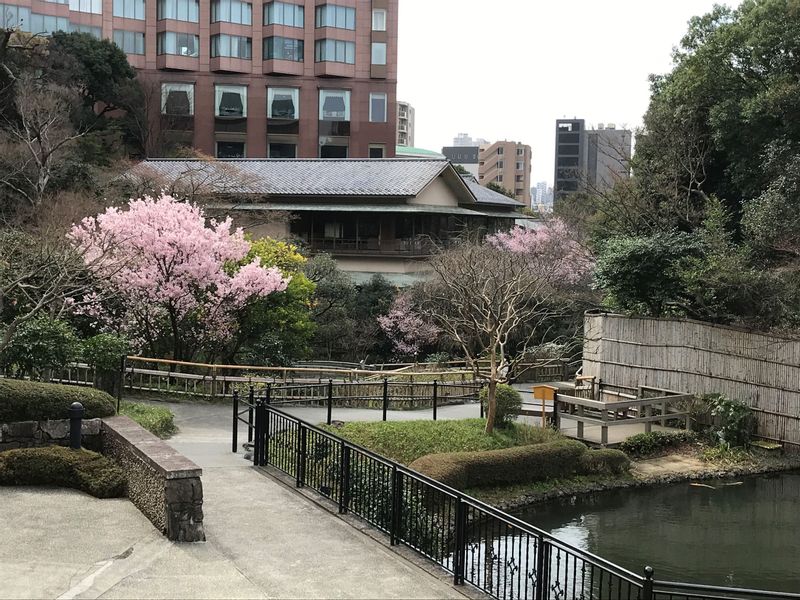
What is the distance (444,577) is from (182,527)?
9.20ft

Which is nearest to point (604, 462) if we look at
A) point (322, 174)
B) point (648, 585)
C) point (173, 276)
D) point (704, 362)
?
point (704, 362)

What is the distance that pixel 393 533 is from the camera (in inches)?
364

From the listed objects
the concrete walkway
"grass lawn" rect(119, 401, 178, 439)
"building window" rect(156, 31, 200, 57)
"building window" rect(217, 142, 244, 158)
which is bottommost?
"grass lawn" rect(119, 401, 178, 439)

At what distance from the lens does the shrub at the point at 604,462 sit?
18.2 meters

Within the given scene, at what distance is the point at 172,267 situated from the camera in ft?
78.0

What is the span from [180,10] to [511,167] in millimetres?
65283

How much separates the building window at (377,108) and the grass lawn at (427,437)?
48266mm

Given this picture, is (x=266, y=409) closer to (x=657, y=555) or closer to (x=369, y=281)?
(x=657, y=555)

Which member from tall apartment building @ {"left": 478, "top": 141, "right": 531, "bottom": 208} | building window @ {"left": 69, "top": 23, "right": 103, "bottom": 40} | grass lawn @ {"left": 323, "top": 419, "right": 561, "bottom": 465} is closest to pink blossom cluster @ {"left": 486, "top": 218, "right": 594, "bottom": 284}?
grass lawn @ {"left": 323, "top": 419, "right": 561, "bottom": 465}

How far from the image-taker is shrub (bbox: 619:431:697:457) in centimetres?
2022

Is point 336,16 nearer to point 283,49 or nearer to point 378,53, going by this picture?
point 378,53

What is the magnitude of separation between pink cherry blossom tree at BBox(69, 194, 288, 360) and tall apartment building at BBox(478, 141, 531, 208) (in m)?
96.4

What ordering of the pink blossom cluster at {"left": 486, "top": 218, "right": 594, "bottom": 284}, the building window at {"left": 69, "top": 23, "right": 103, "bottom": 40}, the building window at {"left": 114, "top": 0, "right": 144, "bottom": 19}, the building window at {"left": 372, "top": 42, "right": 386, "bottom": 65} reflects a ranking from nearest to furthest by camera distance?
the pink blossom cluster at {"left": 486, "top": 218, "right": 594, "bottom": 284} → the building window at {"left": 69, "top": 23, "right": 103, "bottom": 40} → the building window at {"left": 114, "top": 0, "right": 144, "bottom": 19} → the building window at {"left": 372, "top": 42, "right": 386, "bottom": 65}

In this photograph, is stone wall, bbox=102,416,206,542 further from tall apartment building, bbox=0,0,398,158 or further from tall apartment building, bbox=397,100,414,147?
tall apartment building, bbox=397,100,414,147
